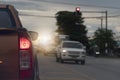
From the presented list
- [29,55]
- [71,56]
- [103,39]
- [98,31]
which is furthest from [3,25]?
[98,31]

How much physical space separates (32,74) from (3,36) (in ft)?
2.45

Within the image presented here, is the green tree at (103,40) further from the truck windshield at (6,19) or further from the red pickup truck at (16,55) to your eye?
the red pickup truck at (16,55)

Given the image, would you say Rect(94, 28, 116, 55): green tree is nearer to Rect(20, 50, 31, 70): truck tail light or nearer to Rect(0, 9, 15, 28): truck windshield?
Rect(0, 9, 15, 28): truck windshield

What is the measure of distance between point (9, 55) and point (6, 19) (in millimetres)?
1132

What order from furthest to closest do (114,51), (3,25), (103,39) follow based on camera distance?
1. (114,51)
2. (103,39)
3. (3,25)

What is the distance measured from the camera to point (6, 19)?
7.58 meters

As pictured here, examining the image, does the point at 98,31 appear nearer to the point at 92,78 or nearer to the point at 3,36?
the point at 92,78

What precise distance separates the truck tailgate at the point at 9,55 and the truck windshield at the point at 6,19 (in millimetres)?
710

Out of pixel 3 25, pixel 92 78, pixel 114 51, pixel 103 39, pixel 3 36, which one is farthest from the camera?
pixel 114 51

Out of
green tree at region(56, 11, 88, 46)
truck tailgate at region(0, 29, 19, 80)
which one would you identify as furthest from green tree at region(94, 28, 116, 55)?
truck tailgate at region(0, 29, 19, 80)

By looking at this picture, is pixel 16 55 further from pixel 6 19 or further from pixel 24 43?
pixel 6 19

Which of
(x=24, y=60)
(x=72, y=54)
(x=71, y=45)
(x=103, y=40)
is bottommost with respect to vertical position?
(x=103, y=40)

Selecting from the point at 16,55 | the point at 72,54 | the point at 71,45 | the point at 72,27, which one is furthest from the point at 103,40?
the point at 16,55

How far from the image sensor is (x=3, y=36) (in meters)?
6.59
